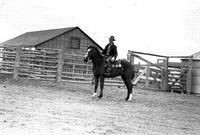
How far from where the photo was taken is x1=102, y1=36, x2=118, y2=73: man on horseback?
13222 millimetres

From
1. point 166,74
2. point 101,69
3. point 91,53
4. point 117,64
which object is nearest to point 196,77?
point 166,74

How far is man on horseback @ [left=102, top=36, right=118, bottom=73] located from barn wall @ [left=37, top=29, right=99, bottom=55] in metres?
24.3

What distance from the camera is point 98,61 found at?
13250 mm

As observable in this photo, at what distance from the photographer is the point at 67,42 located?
39.1 metres

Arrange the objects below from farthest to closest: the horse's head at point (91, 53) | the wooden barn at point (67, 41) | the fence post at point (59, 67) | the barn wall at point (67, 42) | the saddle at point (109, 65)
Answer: the barn wall at point (67, 42)
the wooden barn at point (67, 41)
the fence post at point (59, 67)
the saddle at point (109, 65)
the horse's head at point (91, 53)

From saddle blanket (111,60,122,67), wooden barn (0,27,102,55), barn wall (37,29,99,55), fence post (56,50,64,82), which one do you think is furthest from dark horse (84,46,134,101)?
barn wall (37,29,99,55)

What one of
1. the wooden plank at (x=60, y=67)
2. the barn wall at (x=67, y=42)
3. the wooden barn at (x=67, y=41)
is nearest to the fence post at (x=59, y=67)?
the wooden plank at (x=60, y=67)

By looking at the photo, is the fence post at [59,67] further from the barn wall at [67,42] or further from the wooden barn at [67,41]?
the barn wall at [67,42]

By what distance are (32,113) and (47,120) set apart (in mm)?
904

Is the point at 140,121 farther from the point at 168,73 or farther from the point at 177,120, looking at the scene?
the point at 168,73

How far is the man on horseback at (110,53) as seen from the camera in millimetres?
13222

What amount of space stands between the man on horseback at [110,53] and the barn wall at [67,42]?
79.6ft

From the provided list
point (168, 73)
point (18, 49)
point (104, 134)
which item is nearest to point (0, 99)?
point (104, 134)

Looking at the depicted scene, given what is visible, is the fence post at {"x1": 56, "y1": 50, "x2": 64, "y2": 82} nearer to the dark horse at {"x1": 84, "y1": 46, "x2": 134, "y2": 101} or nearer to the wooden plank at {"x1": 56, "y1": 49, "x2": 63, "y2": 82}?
the wooden plank at {"x1": 56, "y1": 49, "x2": 63, "y2": 82}
